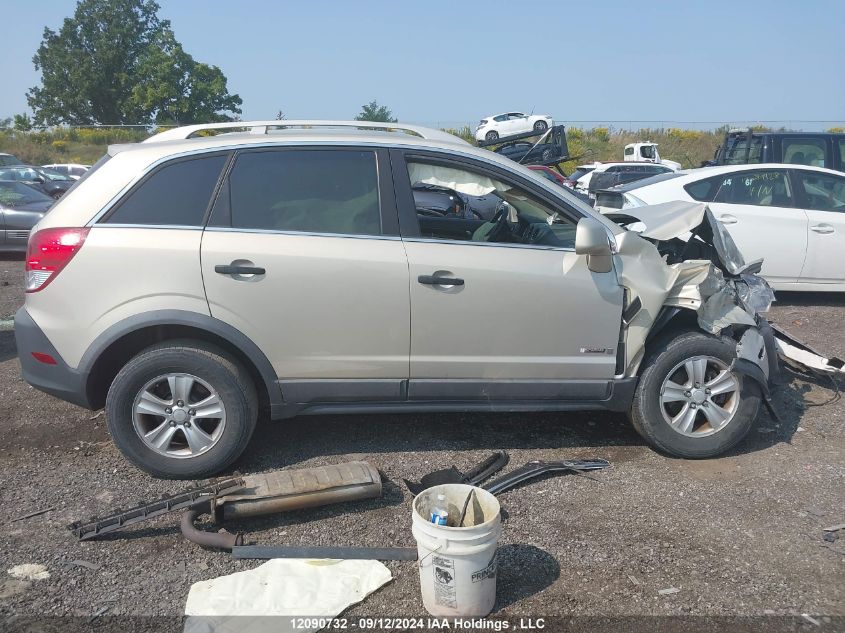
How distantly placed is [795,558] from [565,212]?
2151 millimetres

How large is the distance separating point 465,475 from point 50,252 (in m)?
2.58

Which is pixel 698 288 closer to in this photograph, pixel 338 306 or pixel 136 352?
pixel 338 306

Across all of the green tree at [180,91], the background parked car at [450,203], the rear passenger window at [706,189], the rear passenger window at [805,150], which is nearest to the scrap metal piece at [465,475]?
the background parked car at [450,203]

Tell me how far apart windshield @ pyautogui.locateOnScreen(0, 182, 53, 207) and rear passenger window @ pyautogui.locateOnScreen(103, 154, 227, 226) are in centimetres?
951

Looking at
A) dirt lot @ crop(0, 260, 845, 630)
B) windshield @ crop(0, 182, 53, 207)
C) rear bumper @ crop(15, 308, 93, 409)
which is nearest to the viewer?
dirt lot @ crop(0, 260, 845, 630)

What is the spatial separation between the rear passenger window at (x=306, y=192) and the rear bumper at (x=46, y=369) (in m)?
1.22

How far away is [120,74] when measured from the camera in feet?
207

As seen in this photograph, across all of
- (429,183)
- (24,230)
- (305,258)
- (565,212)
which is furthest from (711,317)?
(24,230)

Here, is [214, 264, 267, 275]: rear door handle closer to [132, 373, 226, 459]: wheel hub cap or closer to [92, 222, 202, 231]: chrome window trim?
[92, 222, 202, 231]: chrome window trim

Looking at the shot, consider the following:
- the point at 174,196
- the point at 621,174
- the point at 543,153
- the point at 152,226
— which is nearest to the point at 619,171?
the point at 621,174

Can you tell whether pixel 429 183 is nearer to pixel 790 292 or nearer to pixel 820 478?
pixel 820 478

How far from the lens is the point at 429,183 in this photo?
15.3ft

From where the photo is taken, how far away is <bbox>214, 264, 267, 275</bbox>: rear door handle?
12.8 feet

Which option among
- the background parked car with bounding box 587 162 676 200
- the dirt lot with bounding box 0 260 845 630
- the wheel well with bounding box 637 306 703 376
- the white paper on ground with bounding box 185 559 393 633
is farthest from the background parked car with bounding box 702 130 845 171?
the white paper on ground with bounding box 185 559 393 633
